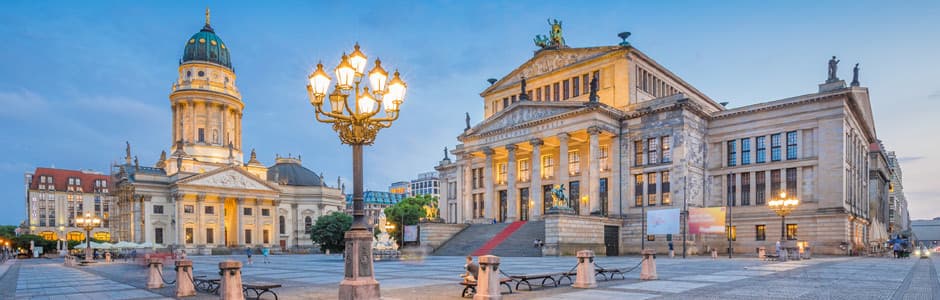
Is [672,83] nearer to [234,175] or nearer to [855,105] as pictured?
[855,105]

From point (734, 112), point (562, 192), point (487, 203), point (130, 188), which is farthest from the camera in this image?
point (130, 188)

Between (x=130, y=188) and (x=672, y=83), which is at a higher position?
(x=672, y=83)

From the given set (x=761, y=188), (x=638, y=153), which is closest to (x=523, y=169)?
(x=638, y=153)

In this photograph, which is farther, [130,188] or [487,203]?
[130,188]

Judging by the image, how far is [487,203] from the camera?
201 feet

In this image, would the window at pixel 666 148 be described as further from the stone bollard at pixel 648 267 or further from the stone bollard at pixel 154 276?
the stone bollard at pixel 154 276

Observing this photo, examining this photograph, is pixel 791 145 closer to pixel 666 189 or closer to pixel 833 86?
pixel 833 86

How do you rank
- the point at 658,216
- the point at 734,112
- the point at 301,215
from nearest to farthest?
the point at 658,216
the point at 734,112
the point at 301,215

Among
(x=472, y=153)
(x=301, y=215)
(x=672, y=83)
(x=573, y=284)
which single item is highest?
(x=672, y=83)

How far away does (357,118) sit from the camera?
12844 millimetres

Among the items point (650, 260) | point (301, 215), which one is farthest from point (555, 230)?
point (301, 215)

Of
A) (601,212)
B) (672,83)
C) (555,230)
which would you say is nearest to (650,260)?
(555,230)

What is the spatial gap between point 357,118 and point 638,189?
144 feet

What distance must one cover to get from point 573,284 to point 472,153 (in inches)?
A: 1744
